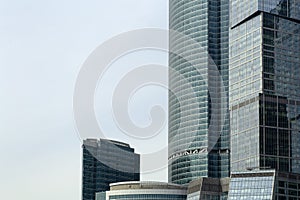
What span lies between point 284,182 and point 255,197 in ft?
28.1

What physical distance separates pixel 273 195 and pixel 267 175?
19.7 feet

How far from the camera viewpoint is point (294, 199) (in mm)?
197875

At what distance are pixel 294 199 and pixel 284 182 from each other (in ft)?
16.7

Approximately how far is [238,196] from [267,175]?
920 cm

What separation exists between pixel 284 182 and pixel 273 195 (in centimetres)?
570

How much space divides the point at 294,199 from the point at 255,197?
10.4m

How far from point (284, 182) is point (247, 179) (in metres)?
9.38

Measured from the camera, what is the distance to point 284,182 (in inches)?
7776

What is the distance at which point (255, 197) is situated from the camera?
19575cm

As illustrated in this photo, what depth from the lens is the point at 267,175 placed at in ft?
648

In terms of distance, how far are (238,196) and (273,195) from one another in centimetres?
981

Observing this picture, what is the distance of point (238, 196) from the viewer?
199375mm

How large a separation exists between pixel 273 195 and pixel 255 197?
15.3ft
